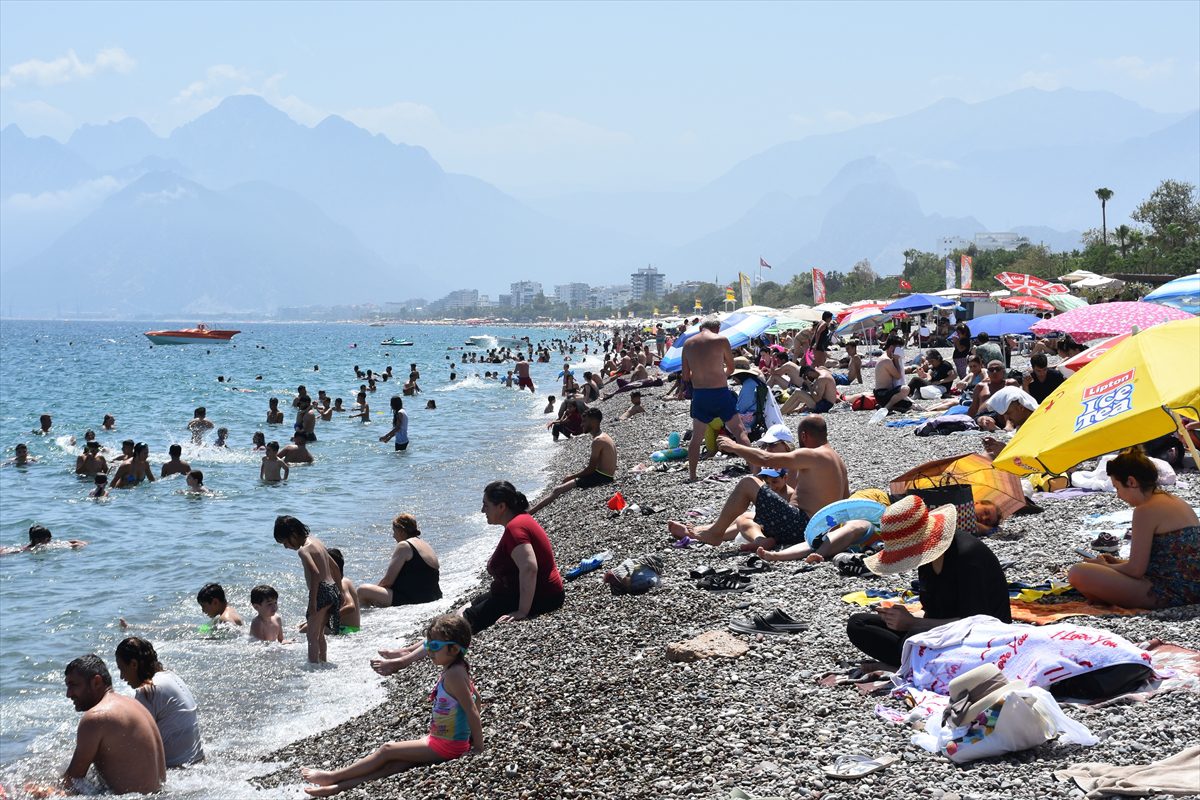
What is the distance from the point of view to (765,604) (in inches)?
269

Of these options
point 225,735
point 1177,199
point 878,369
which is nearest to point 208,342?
point 1177,199

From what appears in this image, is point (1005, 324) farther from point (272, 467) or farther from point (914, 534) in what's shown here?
point (914, 534)

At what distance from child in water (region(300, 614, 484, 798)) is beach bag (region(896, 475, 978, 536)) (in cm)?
416

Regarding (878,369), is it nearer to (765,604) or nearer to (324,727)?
(765,604)

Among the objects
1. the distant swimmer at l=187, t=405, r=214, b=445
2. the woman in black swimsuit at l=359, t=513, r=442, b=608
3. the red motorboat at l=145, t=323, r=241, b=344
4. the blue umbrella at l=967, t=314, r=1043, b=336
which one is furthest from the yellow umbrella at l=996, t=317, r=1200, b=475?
the red motorboat at l=145, t=323, r=241, b=344

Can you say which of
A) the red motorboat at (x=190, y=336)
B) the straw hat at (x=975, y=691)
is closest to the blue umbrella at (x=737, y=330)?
the straw hat at (x=975, y=691)

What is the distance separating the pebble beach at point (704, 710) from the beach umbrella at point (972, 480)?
0.28 m

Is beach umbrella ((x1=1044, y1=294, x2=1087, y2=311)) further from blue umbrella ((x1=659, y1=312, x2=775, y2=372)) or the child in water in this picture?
the child in water

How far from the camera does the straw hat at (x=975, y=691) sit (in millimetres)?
4188

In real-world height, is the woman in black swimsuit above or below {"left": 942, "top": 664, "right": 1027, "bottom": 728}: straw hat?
below

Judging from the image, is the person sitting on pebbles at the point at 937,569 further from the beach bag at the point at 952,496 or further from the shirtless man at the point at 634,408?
the shirtless man at the point at 634,408

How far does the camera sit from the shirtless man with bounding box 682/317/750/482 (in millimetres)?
11453

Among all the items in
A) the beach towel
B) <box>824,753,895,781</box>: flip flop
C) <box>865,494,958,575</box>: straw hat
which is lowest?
<box>824,753,895,781</box>: flip flop

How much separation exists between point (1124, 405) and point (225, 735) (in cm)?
616
